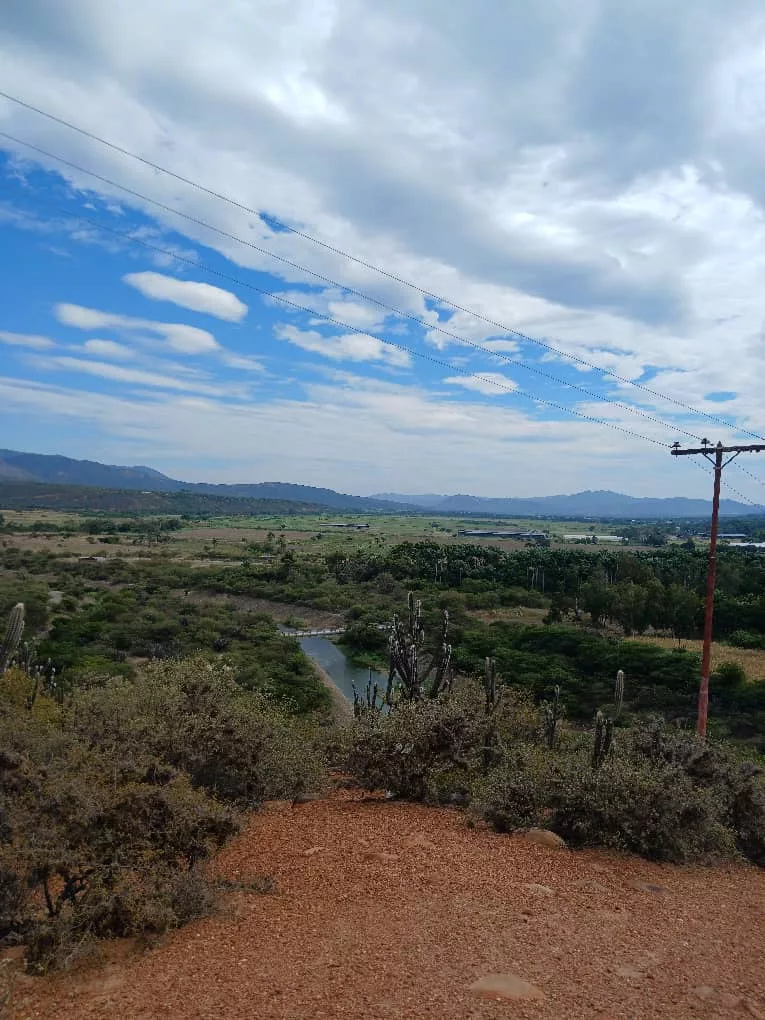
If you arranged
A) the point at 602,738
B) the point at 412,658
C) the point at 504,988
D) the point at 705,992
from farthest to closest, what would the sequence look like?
the point at 412,658 → the point at 602,738 → the point at 705,992 → the point at 504,988

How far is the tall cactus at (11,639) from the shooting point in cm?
995

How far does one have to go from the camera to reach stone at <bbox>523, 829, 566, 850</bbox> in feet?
30.1

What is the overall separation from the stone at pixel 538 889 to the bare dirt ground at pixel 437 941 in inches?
1.0

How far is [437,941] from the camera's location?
6.45 metres

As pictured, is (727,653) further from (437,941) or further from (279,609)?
(437,941)

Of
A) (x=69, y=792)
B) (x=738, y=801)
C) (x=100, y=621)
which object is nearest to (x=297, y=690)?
(x=100, y=621)

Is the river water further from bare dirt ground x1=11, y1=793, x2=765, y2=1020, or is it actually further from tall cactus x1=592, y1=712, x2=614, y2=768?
bare dirt ground x1=11, y1=793, x2=765, y2=1020

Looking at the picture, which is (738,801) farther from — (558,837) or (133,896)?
(133,896)

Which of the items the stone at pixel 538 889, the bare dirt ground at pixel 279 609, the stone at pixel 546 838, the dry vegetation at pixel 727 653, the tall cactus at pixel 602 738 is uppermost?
the tall cactus at pixel 602 738

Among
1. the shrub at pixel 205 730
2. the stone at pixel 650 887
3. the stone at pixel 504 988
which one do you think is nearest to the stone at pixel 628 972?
the stone at pixel 504 988

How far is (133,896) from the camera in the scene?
643cm

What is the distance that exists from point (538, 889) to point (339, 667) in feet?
122

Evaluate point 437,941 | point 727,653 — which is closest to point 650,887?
point 437,941

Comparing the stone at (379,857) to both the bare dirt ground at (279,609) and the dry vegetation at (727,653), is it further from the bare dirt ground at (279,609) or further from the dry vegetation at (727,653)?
the bare dirt ground at (279,609)
